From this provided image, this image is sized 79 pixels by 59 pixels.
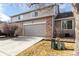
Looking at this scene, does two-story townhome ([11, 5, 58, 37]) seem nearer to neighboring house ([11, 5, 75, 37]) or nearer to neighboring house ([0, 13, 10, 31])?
neighboring house ([11, 5, 75, 37])

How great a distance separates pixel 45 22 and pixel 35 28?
0.89 ft

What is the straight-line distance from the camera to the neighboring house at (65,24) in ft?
9.11

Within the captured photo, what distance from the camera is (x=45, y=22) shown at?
2.95m

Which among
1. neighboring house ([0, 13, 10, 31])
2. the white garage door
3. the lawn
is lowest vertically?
the lawn

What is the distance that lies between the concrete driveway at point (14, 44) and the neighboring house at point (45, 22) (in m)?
0.15

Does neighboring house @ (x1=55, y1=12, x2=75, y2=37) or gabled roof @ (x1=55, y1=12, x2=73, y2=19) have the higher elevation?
gabled roof @ (x1=55, y1=12, x2=73, y2=19)

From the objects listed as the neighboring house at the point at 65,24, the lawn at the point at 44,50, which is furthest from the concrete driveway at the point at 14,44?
the neighboring house at the point at 65,24

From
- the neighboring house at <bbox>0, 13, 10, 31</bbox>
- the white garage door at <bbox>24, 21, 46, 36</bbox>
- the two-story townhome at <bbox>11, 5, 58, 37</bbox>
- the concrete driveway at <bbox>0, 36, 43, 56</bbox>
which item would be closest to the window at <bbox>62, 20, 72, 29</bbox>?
the two-story townhome at <bbox>11, 5, 58, 37</bbox>

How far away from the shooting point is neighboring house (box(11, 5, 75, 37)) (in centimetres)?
281

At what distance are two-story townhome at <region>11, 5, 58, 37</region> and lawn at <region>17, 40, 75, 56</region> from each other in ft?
0.69

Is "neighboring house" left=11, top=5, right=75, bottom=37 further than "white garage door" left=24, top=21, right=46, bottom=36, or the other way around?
"white garage door" left=24, top=21, right=46, bottom=36

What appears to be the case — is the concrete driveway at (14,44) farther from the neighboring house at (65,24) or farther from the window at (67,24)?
the window at (67,24)

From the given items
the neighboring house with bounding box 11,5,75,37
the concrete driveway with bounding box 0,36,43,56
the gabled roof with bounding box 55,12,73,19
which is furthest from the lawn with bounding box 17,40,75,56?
the gabled roof with bounding box 55,12,73,19

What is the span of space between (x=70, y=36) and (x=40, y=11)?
32.1 inches
